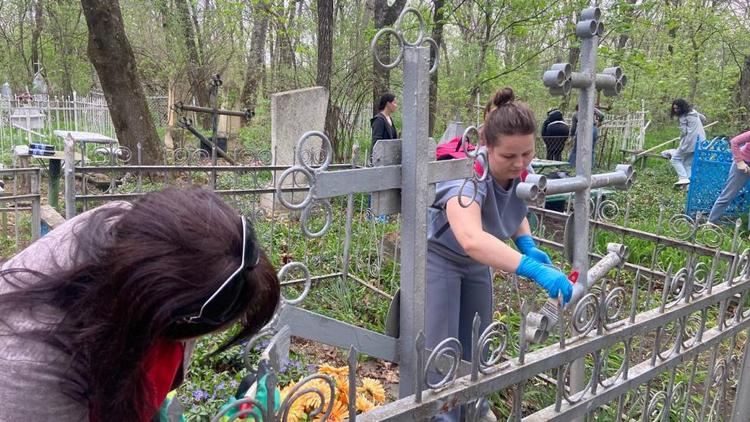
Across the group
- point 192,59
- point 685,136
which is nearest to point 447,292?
point 685,136

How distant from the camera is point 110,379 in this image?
1004 millimetres

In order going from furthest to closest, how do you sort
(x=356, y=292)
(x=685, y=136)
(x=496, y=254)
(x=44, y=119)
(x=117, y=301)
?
1. (x=44, y=119)
2. (x=685, y=136)
3. (x=356, y=292)
4. (x=496, y=254)
5. (x=117, y=301)

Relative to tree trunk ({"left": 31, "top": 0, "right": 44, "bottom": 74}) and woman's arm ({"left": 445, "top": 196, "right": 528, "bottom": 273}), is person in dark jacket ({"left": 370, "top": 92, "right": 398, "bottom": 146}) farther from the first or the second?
tree trunk ({"left": 31, "top": 0, "right": 44, "bottom": 74})

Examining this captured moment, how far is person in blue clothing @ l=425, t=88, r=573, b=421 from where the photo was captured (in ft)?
5.95

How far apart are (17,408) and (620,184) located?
5.29 feet

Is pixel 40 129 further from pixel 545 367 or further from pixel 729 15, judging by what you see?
pixel 729 15

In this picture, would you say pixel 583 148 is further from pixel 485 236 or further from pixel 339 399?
pixel 339 399

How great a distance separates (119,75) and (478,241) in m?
6.50

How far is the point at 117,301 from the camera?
961 millimetres

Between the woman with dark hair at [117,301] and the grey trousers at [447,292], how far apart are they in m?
1.40

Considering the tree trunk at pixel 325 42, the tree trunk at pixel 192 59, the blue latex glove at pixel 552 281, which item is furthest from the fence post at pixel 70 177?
the tree trunk at pixel 192 59

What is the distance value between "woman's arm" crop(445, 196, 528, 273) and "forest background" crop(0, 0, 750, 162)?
20.9 ft

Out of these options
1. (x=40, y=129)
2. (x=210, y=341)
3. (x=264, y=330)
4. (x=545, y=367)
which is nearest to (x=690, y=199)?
(x=210, y=341)

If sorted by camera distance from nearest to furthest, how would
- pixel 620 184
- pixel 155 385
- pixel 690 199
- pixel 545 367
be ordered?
pixel 155 385 → pixel 545 367 → pixel 620 184 → pixel 690 199
